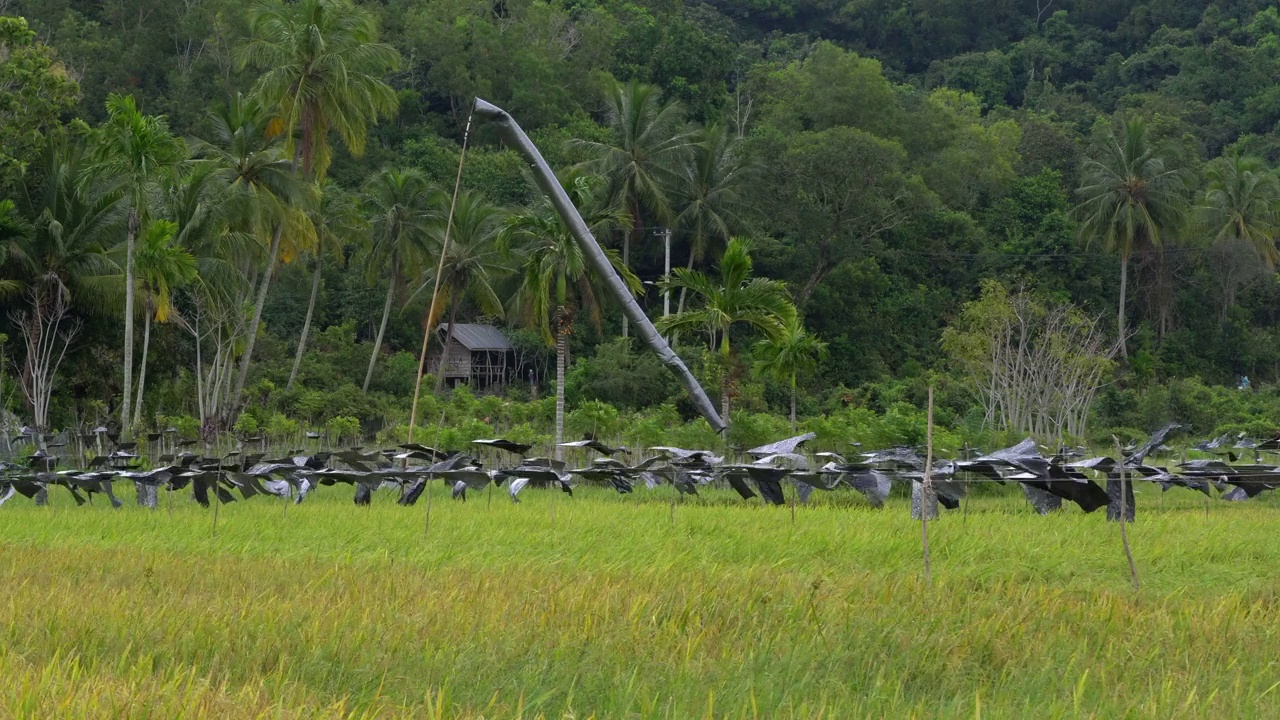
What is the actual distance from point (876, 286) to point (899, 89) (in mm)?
9219

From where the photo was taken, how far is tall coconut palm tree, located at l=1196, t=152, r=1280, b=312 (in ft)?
114

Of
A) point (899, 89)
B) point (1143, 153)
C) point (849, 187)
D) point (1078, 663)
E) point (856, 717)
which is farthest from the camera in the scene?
point (899, 89)

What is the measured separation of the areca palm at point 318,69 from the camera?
71.9ft

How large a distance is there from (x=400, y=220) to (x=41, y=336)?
955 cm

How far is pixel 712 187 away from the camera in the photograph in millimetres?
31625

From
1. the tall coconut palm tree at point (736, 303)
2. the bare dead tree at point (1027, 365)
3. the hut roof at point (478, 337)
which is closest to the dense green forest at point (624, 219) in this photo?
the tall coconut palm tree at point (736, 303)

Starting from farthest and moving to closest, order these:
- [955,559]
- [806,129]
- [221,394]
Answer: [806,129] → [221,394] → [955,559]

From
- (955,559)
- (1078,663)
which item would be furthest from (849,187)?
(1078,663)

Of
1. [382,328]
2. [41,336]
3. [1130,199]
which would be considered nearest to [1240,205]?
[1130,199]

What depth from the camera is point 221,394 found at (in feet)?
80.8

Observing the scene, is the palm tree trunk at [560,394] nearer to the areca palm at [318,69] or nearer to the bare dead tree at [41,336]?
the areca palm at [318,69]

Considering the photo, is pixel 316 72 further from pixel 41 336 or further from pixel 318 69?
pixel 41 336

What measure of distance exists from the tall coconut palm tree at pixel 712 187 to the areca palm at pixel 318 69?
989 centimetres

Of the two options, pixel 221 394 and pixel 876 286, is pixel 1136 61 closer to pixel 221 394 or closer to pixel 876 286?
pixel 876 286
